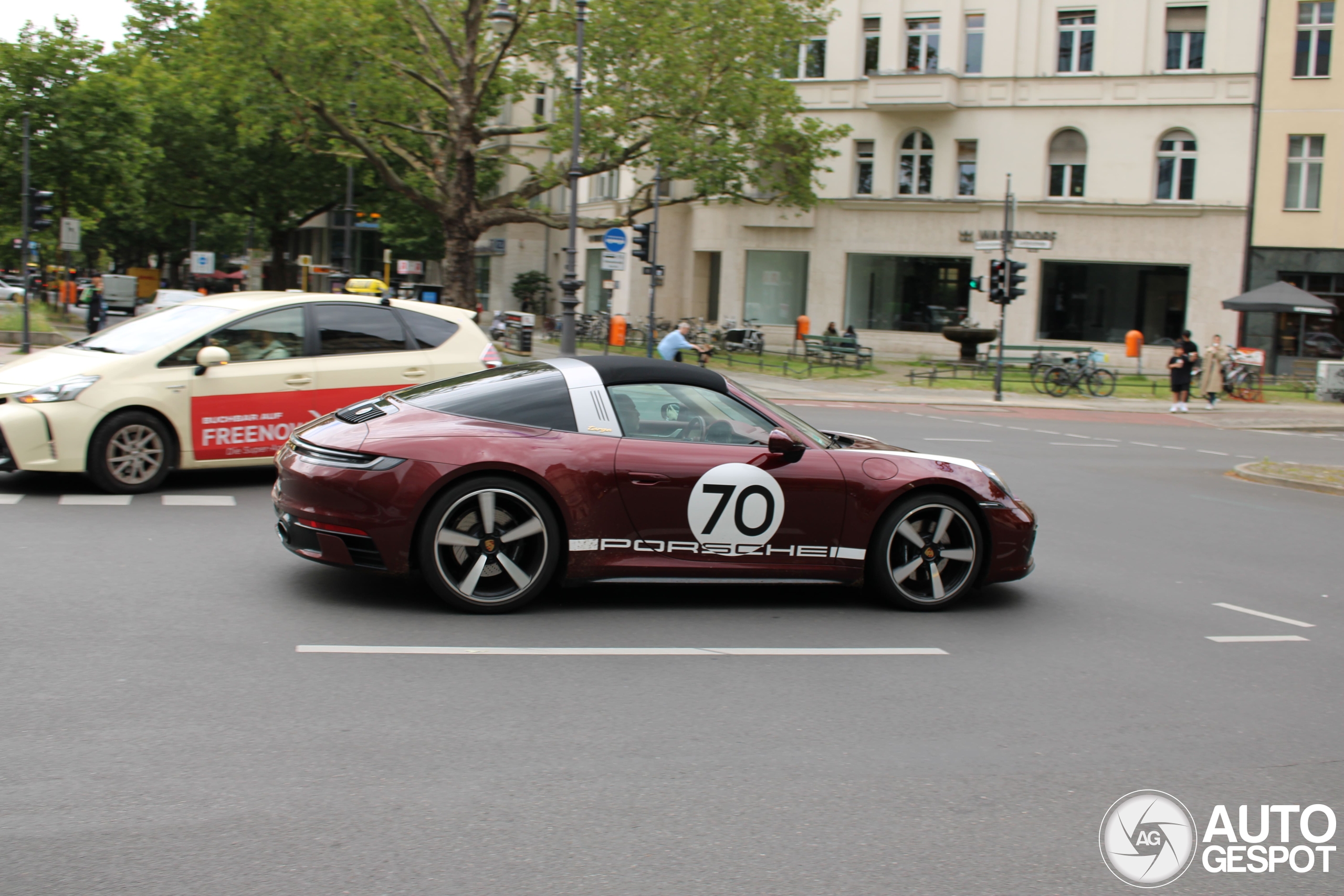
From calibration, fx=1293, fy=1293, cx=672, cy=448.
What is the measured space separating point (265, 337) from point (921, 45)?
36458 millimetres

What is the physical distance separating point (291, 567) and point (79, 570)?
1.17 metres

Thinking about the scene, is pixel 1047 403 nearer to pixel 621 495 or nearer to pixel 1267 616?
pixel 1267 616

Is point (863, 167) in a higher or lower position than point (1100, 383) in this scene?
higher

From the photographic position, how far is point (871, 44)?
143ft

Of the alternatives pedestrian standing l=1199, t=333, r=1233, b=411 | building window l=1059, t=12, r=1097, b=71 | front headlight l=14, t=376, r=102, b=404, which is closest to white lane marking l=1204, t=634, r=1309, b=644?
front headlight l=14, t=376, r=102, b=404

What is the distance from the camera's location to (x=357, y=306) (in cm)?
1115

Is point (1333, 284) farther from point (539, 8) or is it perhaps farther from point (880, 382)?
point (539, 8)

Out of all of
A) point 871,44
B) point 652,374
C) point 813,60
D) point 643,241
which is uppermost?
point 871,44

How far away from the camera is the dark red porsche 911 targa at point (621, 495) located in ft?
22.0

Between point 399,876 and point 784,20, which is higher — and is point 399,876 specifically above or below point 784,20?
below

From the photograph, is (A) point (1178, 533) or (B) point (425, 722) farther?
(A) point (1178, 533)

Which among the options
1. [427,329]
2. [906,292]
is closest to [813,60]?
[906,292]

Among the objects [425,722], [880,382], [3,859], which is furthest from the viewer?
[880,382]

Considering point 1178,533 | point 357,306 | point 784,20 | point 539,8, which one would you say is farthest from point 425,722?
point 784,20
